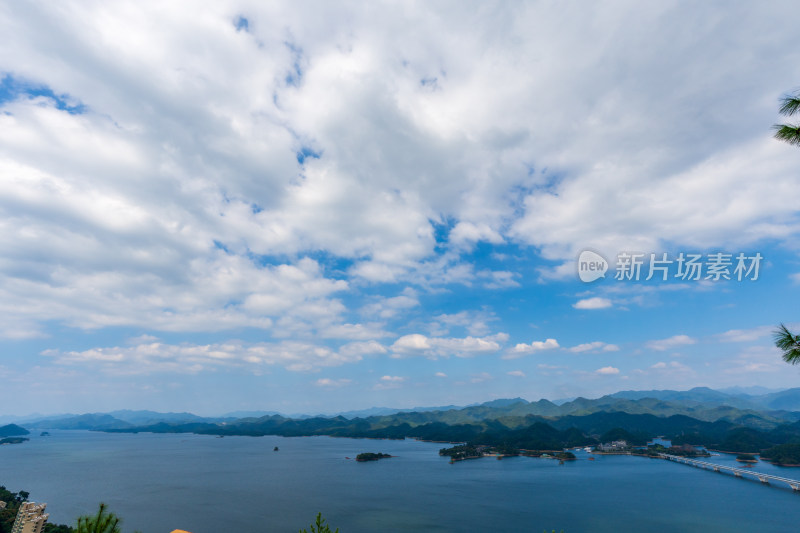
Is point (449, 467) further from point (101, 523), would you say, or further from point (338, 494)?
point (101, 523)

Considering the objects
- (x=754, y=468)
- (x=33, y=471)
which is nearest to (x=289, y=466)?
(x=33, y=471)

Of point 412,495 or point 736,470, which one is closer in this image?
point 412,495

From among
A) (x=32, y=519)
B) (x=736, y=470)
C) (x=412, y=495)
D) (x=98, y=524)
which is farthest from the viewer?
(x=736, y=470)

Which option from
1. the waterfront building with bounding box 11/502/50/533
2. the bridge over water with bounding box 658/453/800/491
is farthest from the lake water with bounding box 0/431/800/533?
the waterfront building with bounding box 11/502/50/533

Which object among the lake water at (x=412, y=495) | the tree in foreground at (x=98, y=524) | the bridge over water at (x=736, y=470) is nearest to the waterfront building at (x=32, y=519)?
the tree in foreground at (x=98, y=524)

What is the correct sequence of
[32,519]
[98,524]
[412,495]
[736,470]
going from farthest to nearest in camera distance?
[736,470]
[412,495]
[32,519]
[98,524]

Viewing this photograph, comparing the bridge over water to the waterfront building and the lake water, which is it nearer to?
the lake water

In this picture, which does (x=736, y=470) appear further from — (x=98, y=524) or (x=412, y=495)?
(x=98, y=524)

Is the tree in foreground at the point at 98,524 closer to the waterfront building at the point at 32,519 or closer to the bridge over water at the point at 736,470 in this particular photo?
the waterfront building at the point at 32,519

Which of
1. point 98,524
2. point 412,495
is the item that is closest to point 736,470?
point 412,495
